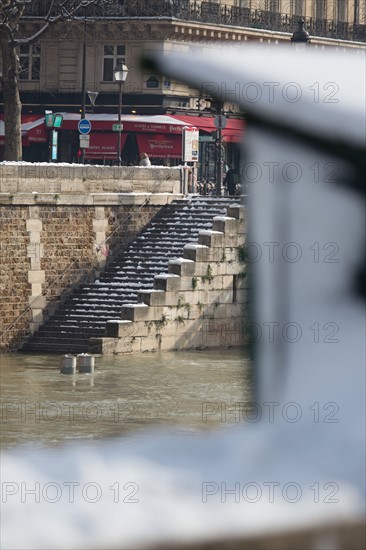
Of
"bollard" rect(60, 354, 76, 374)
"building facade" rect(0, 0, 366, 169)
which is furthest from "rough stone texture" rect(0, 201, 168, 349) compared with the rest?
"building facade" rect(0, 0, 366, 169)

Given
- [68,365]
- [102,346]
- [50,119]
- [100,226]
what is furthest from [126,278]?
[50,119]

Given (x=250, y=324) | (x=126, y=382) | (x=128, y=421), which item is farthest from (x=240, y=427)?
(x=126, y=382)

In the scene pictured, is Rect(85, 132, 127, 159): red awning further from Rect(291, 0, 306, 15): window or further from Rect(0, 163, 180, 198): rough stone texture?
Rect(291, 0, 306, 15): window

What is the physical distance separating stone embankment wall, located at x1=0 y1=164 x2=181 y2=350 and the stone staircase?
0.22 meters

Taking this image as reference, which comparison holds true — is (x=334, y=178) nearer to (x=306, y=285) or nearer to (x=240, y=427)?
(x=306, y=285)

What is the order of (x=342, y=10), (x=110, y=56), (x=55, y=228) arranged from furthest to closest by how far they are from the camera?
(x=342, y=10) → (x=110, y=56) → (x=55, y=228)

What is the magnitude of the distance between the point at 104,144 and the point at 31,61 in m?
4.44

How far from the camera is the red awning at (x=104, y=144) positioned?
1687 inches

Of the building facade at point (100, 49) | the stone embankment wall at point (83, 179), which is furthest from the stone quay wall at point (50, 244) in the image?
the building facade at point (100, 49)

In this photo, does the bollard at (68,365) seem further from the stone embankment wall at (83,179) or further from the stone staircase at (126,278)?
the stone embankment wall at (83,179)

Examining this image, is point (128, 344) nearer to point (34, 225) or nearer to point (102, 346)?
point (102, 346)

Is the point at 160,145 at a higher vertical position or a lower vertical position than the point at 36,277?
higher

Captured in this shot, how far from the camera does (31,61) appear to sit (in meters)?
46.0

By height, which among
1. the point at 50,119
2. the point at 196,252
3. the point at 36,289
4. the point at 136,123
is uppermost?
the point at 136,123
